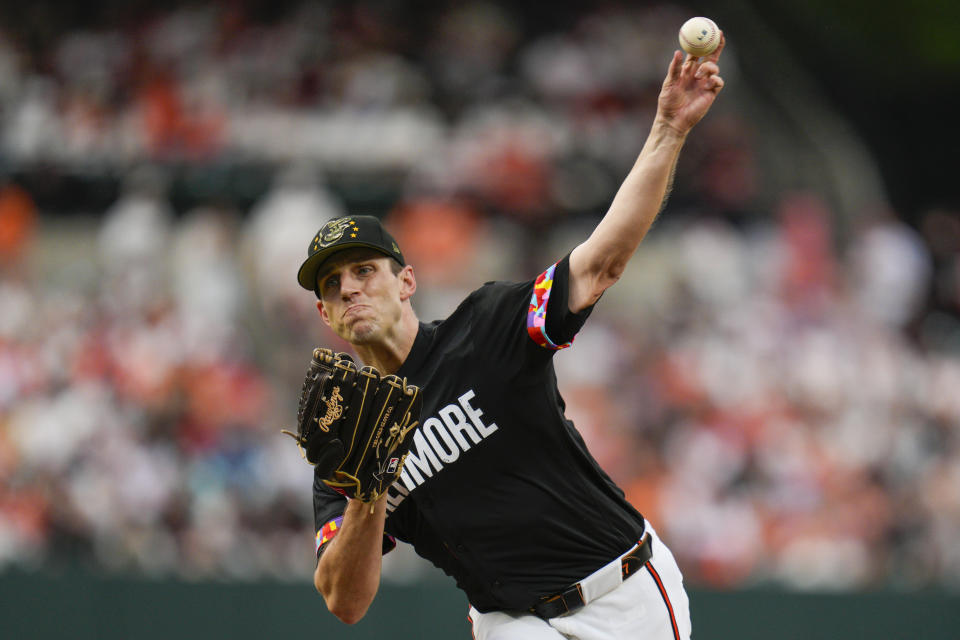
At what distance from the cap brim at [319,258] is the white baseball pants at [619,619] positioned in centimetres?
128

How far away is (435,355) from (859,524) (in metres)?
6.73

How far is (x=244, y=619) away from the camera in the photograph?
8.90 metres

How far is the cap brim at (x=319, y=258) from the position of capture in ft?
14.4

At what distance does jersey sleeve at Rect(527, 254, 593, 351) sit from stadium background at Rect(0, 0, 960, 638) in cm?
499

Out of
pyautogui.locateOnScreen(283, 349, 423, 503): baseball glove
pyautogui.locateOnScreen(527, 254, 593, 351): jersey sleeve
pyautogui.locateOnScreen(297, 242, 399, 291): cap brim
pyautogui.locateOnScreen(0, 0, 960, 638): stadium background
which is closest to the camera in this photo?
pyautogui.locateOnScreen(283, 349, 423, 503): baseball glove

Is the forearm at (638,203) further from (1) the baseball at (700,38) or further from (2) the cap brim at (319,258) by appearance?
(2) the cap brim at (319,258)

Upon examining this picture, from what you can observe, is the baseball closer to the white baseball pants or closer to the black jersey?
the black jersey

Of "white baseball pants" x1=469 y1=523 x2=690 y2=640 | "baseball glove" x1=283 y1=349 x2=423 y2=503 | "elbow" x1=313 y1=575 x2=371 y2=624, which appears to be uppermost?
"baseball glove" x1=283 y1=349 x2=423 y2=503

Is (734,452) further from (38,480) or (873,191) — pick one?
(873,191)

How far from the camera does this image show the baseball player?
430 cm

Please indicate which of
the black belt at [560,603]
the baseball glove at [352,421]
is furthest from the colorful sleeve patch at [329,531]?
the black belt at [560,603]

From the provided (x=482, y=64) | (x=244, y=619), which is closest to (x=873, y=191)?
(x=482, y=64)

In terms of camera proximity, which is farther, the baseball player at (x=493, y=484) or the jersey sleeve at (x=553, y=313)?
the baseball player at (x=493, y=484)

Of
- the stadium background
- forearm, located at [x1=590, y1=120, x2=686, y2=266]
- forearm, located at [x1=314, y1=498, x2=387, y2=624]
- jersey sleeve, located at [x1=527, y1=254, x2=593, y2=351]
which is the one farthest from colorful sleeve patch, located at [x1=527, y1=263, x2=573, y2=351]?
the stadium background
